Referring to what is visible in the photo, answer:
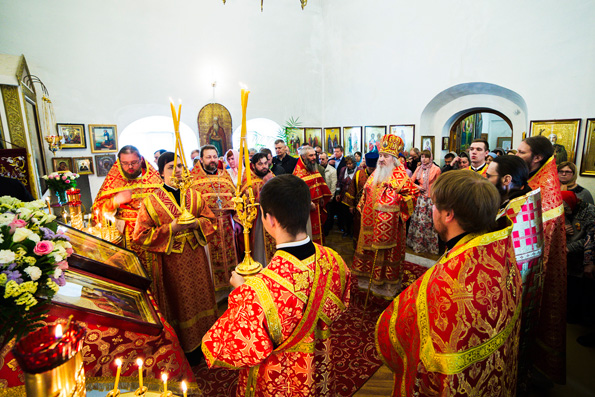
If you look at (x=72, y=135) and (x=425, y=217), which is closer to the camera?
(x=425, y=217)

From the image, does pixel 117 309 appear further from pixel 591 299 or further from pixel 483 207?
pixel 591 299

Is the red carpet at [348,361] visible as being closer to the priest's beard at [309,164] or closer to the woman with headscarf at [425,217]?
the priest's beard at [309,164]

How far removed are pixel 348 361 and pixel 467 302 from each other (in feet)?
6.99

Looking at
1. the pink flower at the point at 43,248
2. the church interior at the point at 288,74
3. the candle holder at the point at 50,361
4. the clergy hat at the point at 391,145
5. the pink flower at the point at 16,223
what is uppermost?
the church interior at the point at 288,74

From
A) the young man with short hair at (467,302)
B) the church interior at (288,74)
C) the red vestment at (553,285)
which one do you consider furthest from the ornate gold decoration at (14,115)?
the red vestment at (553,285)

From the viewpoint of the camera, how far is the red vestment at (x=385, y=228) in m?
3.97

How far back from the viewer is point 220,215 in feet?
14.1

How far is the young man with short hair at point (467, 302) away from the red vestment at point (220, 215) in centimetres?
320

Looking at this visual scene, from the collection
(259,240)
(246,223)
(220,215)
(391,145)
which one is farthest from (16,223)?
(391,145)

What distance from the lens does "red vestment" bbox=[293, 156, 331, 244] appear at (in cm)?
479

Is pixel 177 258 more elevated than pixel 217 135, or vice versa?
pixel 217 135

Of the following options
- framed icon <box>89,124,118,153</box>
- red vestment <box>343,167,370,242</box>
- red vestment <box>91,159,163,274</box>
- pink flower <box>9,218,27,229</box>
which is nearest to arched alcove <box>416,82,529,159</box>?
red vestment <box>343,167,370,242</box>

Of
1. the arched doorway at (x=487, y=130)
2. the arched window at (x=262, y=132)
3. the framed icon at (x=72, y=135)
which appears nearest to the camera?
the framed icon at (x=72, y=135)

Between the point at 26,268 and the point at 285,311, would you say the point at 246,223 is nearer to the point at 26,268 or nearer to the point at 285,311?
the point at 285,311
